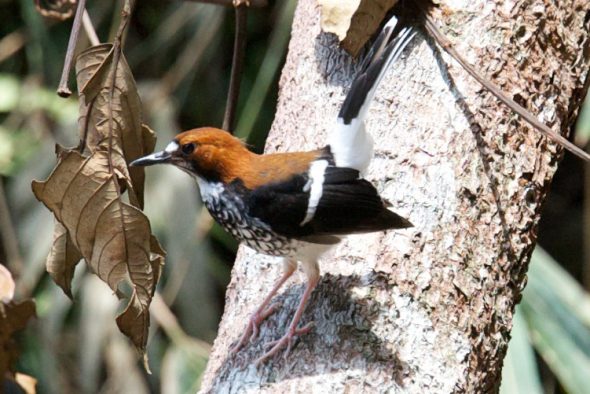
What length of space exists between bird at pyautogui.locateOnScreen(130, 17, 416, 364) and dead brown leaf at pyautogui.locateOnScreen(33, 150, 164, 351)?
6.0 inches

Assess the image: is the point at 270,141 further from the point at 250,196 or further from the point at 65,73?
the point at 65,73

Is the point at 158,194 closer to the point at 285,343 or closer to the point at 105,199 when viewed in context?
the point at 105,199

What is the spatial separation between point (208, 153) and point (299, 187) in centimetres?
32

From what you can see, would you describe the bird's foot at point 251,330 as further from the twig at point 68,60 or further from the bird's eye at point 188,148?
the twig at point 68,60

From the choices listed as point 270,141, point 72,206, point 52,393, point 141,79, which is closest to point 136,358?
point 52,393

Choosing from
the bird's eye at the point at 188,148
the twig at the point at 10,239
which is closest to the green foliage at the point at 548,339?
the bird's eye at the point at 188,148

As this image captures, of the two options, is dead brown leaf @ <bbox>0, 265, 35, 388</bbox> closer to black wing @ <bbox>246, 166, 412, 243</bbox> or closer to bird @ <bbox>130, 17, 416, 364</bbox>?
bird @ <bbox>130, 17, 416, 364</bbox>

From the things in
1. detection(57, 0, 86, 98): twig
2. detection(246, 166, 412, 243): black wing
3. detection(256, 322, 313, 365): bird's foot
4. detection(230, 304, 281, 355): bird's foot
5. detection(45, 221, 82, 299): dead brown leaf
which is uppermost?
detection(57, 0, 86, 98): twig

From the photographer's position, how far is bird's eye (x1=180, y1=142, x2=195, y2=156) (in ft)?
10.2

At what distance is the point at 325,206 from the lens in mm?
3025

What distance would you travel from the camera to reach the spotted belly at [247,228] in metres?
3.01

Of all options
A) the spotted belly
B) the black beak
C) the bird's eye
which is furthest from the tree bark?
the black beak

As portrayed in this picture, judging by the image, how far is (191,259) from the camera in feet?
18.1

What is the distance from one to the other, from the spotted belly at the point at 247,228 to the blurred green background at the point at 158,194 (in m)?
1.99
